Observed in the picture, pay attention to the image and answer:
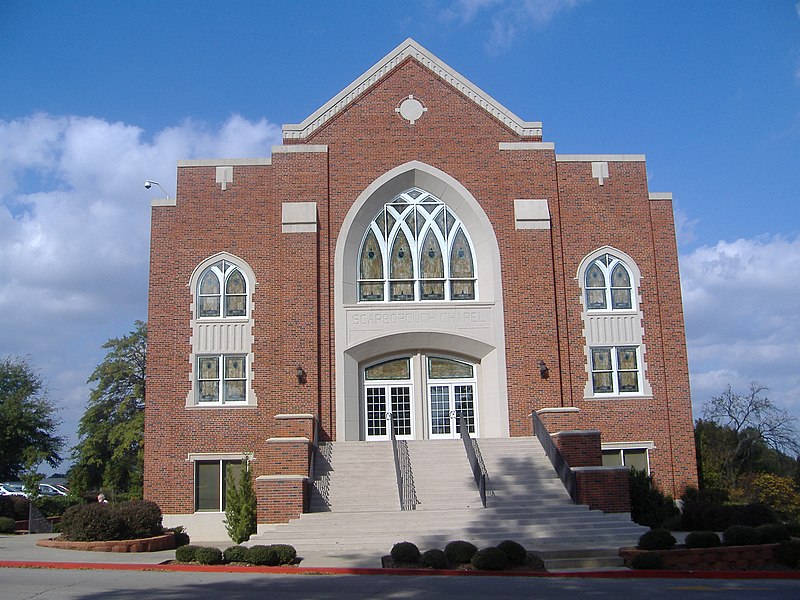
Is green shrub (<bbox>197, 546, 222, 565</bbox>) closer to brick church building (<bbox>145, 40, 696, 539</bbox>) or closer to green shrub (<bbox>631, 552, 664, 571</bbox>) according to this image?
green shrub (<bbox>631, 552, 664, 571</bbox>)

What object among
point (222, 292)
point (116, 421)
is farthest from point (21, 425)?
point (222, 292)

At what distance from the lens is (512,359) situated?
79.0 ft

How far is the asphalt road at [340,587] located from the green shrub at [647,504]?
7.69m

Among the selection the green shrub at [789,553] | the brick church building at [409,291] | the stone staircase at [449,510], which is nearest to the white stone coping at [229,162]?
the brick church building at [409,291]

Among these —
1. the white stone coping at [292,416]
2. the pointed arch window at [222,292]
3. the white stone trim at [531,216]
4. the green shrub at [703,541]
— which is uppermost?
the white stone trim at [531,216]

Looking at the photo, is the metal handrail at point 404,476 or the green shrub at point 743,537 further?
the metal handrail at point 404,476

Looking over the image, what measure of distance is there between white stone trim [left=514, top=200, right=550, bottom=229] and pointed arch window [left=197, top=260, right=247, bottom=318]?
8.55 metres

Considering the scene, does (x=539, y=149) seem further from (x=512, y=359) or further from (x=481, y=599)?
(x=481, y=599)

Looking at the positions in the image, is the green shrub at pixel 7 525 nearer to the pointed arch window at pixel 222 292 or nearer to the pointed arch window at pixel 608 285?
the pointed arch window at pixel 222 292

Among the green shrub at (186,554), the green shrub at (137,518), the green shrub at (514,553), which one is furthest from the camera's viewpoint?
the green shrub at (137,518)

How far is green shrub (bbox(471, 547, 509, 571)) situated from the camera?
14.0m

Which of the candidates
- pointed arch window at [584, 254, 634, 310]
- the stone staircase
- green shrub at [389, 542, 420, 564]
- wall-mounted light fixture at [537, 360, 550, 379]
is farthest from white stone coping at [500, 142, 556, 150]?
green shrub at [389, 542, 420, 564]

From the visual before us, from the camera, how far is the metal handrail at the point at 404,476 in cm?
1879

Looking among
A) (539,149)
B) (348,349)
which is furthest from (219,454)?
(539,149)
